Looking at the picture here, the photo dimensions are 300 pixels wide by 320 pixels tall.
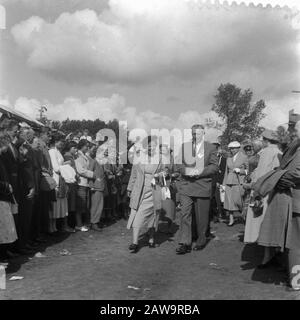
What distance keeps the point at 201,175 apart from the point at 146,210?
1.16 m

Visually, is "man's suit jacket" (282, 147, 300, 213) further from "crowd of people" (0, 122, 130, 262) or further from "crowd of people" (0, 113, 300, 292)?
"crowd of people" (0, 122, 130, 262)

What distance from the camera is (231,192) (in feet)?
36.6

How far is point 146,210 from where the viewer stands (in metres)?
8.15

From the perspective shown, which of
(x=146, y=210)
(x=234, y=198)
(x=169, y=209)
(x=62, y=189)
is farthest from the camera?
(x=234, y=198)

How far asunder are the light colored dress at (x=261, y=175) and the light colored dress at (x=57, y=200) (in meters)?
3.86

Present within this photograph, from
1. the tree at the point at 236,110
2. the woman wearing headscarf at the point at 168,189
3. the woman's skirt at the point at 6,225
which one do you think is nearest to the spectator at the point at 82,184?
the woman wearing headscarf at the point at 168,189

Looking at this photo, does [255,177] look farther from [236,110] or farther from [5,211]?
[236,110]

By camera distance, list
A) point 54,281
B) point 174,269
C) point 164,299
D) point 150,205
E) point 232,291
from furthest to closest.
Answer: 1. point 150,205
2. point 174,269
3. point 54,281
4. point 232,291
5. point 164,299

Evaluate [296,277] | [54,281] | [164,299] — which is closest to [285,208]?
[296,277]

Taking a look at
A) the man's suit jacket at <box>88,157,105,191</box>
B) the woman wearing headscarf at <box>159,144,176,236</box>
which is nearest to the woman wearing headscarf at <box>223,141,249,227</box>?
the woman wearing headscarf at <box>159,144,176,236</box>

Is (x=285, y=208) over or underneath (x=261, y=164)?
underneath

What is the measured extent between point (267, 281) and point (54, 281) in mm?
2762

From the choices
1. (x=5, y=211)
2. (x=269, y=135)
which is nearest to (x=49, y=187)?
(x=5, y=211)
